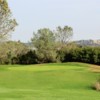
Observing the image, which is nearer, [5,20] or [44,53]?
[5,20]

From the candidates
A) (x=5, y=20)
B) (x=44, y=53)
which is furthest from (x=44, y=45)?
(x=5, y=20)

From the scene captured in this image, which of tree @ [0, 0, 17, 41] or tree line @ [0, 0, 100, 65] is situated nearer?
tree @ [0, 0, 17, 41]

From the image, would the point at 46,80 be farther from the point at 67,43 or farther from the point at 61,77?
the point at 67,43

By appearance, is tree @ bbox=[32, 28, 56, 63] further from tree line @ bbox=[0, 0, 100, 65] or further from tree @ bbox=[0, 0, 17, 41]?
tree @ bbox=[0, 0, 17, 41]

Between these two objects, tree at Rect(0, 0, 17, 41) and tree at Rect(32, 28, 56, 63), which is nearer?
tree at Rect(0, 0, 17, 41)

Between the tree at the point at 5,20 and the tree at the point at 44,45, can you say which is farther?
the tree at the point at 44,45

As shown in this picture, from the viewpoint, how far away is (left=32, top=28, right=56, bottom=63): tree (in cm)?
6838

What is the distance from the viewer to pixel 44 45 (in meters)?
72.2

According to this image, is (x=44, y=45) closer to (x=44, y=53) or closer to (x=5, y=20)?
(x=44, y=53)

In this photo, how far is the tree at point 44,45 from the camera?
68375 millimetres

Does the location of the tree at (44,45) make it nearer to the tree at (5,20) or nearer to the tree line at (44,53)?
the tree line at (44,53)

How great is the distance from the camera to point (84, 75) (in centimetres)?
3241

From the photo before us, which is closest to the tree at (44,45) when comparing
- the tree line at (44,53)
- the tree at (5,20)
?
the tree line at (44,53)

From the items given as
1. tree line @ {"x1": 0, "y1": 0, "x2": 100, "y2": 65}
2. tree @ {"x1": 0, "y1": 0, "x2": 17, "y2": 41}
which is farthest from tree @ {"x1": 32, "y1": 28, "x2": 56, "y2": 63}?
tree @ {"x1": 0, "y1": 0, "x2": 17, "y2": 41}
